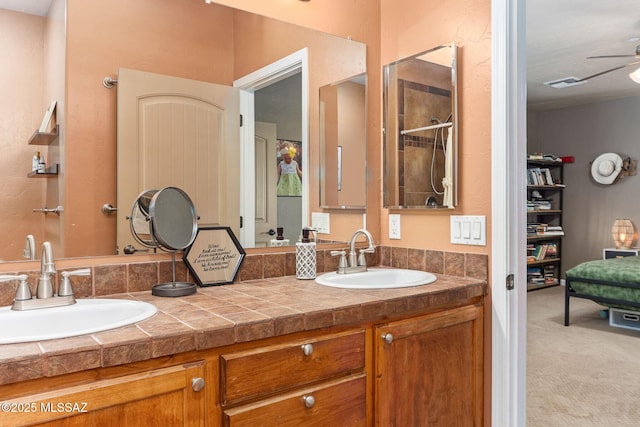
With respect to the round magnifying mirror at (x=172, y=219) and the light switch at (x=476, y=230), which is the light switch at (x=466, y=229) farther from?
the round magnifying mirror at (x=172, y=219)

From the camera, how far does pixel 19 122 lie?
1.38 meters

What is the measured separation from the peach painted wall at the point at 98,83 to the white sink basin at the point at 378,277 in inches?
31.8

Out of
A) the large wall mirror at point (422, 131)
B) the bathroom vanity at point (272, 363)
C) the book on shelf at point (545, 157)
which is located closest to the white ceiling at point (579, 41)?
the book on shelf at point (545, 157)

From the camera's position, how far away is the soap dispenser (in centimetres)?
181

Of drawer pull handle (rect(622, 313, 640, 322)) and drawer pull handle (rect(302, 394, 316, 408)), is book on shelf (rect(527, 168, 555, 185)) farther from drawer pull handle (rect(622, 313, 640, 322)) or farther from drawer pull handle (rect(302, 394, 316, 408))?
drawer pull handle (rect(302, 394, 316, 408))

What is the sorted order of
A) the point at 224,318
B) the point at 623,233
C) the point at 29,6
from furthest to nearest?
the point at 623,233 → the point at 29,6 → the point at 224,318

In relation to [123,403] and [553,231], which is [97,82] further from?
[553,231]

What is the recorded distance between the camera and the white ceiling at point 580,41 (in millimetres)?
3320

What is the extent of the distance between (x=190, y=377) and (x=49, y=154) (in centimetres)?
84

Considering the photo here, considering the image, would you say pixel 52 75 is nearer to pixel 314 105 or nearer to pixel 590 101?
pixel 314 105

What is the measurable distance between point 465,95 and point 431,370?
108cm

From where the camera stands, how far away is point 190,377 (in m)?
1.07

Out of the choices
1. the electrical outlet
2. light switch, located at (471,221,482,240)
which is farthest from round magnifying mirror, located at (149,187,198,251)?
light switch, located at (471,221,482,240)

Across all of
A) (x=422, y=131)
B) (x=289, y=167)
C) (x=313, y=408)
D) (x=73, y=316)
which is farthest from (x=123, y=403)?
(x=422, y=131)
